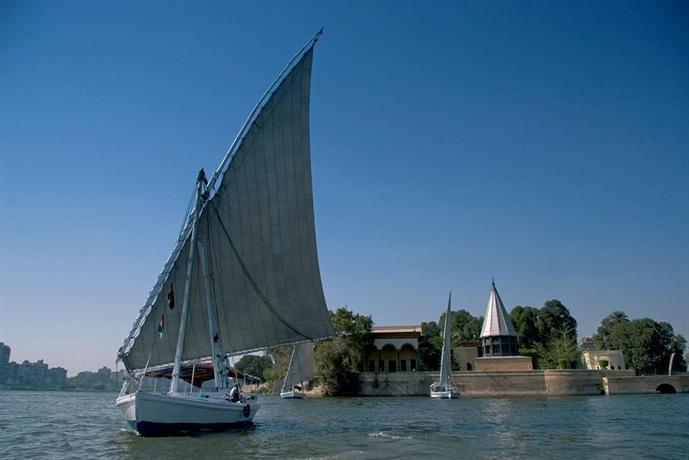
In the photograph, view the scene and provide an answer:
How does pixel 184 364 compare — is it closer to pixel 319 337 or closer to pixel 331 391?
pixel 319 337

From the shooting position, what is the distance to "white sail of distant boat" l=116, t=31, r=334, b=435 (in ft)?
83.7

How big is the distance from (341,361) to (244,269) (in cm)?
4969

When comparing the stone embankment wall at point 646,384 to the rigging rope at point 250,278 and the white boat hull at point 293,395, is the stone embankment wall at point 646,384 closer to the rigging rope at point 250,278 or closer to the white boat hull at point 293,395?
the white boat hull at point 293,395

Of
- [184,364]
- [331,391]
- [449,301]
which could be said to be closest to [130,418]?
[184,364]

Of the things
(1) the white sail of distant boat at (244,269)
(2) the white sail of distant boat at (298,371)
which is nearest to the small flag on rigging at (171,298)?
(1) the white sail of distant boat at (244,269)

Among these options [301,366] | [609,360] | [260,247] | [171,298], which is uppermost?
[260,247]

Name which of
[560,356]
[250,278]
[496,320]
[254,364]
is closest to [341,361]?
[496,320]

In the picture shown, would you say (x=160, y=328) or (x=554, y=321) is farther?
(x=554, y=321)

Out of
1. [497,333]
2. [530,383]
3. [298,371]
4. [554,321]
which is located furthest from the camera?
[554,321]

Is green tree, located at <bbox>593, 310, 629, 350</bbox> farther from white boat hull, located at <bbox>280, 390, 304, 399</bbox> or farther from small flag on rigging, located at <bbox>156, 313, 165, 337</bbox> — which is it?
small flag on rigging, located at <bbox>156, 313, 165, 337</bbox>

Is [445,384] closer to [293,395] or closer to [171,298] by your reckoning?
[293,395]

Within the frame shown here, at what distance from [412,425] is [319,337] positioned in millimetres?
6653

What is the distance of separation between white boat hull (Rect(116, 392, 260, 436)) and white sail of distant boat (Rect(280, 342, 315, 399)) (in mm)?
44485

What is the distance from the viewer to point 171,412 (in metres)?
22.5
